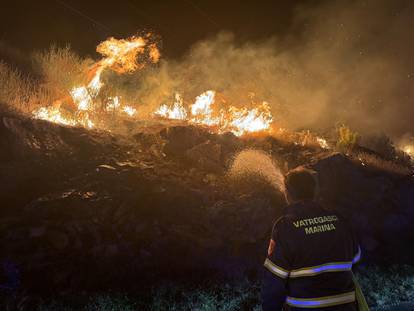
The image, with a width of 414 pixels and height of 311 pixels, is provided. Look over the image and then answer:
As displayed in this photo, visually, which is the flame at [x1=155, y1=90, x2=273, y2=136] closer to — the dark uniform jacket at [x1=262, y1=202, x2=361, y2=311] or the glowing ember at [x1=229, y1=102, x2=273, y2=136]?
the glowing ember at [x1=229, y1=102, x2=273, y2=136]

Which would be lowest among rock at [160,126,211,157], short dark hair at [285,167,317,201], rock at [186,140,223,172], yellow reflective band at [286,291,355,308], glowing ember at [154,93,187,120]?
yellow reflective band at [286,291,355,308]

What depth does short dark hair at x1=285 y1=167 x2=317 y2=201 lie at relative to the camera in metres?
3.42

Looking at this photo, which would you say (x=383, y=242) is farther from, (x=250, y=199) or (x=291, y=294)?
(x=291, y=294)

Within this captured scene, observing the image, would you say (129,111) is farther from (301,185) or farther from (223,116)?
(301,185)

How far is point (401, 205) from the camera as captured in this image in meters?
12.8

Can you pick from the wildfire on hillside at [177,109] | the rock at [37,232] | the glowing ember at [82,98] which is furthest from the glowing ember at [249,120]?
the rock at [37,232]

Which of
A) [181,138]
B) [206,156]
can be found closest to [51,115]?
[181,138]

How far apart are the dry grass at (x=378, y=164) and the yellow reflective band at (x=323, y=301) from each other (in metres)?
12.3

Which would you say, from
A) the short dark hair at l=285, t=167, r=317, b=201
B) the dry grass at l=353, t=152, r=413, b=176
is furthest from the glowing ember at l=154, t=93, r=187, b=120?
the short dark hair at l=285, t=167, r=317, b=201

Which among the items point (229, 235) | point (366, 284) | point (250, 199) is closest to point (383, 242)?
point (366, 284)

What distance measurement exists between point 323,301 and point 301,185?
1170 millimetres

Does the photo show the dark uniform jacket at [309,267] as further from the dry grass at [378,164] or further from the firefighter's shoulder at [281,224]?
the dry grass at [378,164]

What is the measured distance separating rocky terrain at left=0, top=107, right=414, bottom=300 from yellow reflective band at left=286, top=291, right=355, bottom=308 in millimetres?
4826

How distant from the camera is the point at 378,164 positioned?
1512cm
